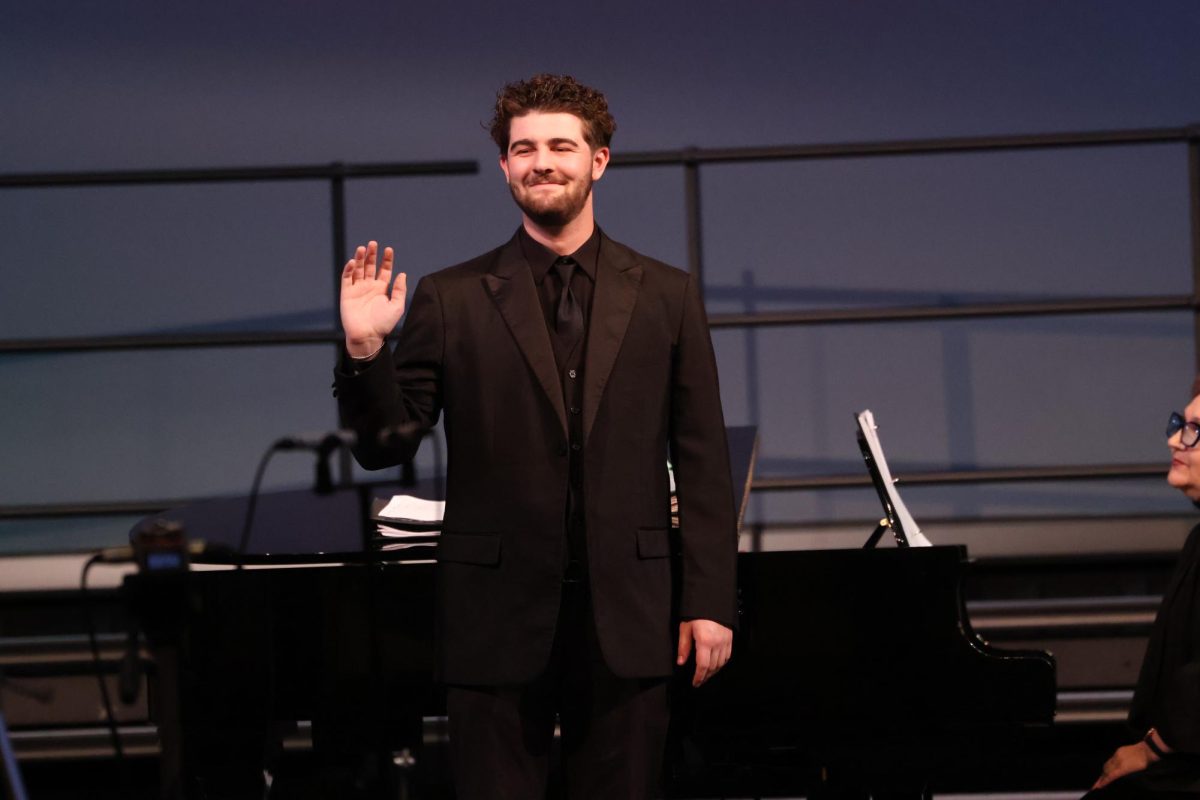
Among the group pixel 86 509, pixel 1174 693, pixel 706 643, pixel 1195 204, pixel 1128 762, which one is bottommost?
pixel 1128 762

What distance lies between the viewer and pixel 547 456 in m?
1.84

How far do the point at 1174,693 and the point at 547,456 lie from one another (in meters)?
1.17

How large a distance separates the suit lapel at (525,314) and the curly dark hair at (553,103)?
0.51ft

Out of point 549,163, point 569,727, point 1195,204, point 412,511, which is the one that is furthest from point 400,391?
point 1195,204

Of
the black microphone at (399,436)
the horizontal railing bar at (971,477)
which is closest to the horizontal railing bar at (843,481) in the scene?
the horizontal railing bar at (971,477)

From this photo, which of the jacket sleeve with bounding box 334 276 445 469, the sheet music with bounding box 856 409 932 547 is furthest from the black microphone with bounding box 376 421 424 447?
the sheet music with bounding box 856 409 932 547

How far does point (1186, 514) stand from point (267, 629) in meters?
2.84

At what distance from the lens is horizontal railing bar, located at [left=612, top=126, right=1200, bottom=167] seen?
4.26 metres

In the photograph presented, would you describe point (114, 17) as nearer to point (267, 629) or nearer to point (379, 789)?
point (267, 629)

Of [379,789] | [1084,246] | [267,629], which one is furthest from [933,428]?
[379,789]

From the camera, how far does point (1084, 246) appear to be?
4.38m

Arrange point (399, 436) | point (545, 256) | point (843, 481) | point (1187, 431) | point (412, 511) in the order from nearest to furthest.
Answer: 1. point (399, 436)
2. point (545, 256)
3. point (1187, 431)
4. point (412, 511)
5. point (843, 481)

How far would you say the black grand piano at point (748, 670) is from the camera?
2.35 metres

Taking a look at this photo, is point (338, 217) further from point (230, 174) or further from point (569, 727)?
point (569, 727)
